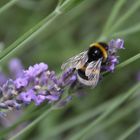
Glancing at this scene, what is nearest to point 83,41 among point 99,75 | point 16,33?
point 16,33

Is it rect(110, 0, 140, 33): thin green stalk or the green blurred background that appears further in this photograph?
the green blurred background

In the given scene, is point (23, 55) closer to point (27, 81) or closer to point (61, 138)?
point (61, 138)

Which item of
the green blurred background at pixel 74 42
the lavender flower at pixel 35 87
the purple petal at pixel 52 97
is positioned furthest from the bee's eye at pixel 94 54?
the green blurred background at pixel 74 42

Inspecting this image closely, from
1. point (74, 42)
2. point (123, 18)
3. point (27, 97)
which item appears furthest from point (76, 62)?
point (74, 42)

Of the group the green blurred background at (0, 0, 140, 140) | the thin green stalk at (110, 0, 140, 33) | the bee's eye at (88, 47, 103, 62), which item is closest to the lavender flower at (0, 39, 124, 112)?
the bee's eye at (88, 47, 103, 62)

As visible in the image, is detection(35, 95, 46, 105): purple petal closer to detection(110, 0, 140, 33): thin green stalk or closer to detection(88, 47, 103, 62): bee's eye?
detection(88, 47, 103, 62): bee's eye
